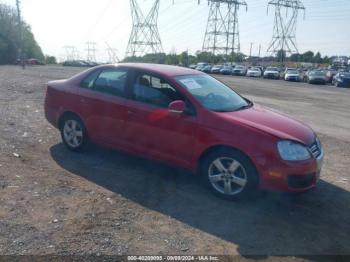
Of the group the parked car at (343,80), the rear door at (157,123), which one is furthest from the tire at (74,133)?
the parked car at (343,80)

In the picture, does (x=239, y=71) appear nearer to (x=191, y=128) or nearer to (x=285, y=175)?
(x=191, y=128)

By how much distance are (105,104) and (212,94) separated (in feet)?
5.34

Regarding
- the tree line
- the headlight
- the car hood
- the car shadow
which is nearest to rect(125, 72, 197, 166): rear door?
the car shadow

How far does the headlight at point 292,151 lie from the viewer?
4293mm

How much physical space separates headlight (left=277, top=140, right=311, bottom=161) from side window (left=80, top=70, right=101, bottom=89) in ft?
10.3

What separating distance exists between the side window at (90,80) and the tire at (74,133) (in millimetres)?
550

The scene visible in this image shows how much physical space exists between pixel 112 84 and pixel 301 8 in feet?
260

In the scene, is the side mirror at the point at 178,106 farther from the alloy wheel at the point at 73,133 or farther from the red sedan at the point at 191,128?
the alloy wheel at the point at 73,133

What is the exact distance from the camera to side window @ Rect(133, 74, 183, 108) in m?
5.03

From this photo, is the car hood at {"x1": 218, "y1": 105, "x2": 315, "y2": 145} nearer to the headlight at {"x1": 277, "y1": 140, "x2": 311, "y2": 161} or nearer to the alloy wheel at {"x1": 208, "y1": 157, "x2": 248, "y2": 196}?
the headlight at {"x1": 277, "y1": 140, "x2": 311, "y2": 161}

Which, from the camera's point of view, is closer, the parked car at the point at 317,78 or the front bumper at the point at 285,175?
the front bumper at the point at 285,175

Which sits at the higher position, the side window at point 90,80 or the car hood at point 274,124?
the side window at point 90,80

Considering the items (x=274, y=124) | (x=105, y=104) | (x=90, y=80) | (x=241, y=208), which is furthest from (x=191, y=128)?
(x=90, y=80)

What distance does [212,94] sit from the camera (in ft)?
17.4
